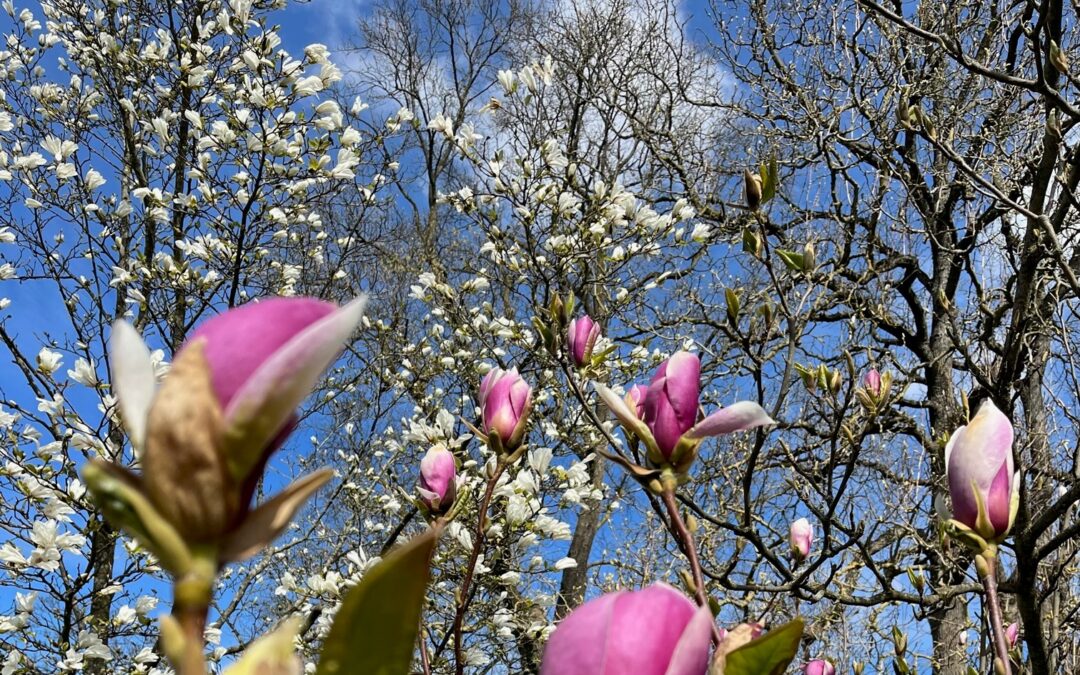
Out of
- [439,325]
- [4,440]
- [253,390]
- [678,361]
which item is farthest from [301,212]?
[253,390]

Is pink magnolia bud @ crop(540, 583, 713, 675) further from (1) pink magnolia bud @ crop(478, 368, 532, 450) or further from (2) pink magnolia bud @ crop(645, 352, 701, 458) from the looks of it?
(1) pink magnolia bud @ crop(478, 368, 532, 450)

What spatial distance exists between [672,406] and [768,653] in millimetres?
335

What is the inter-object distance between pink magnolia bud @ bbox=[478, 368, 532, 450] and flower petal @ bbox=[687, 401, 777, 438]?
451 millimetres

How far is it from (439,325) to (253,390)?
4.95 metres

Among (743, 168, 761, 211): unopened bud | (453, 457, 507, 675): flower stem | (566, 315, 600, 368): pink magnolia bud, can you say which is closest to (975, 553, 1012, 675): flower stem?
(453, 457, 507, 675): flower stem

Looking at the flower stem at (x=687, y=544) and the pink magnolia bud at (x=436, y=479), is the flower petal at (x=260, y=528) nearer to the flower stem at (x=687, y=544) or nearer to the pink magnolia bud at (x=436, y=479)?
the flower stem at (x=687, y=544)

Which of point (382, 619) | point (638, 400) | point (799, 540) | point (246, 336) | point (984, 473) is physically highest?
point (799, 540)

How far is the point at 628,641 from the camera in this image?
33cm

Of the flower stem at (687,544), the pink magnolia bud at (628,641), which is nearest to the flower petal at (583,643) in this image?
the pink magnolia bud at (628,641)

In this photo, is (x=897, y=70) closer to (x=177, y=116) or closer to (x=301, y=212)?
(x=301, y=212)

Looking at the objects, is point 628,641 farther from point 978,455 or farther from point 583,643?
point 978,455

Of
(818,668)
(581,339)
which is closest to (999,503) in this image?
(818,668)

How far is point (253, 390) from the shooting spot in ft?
0.97

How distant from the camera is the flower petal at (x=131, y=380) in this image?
0.32m
